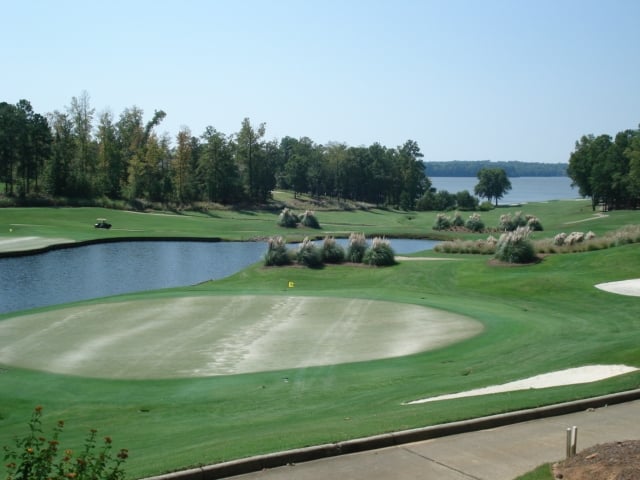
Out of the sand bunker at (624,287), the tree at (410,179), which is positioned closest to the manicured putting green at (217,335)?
the sand bunker at (624,287)

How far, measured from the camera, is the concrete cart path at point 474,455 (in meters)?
8.73

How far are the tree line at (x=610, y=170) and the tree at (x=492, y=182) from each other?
38903mm

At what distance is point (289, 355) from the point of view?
19062 mm

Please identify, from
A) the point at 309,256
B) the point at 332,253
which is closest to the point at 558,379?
the point at 309,256

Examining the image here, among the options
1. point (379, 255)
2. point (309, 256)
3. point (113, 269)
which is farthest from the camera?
point (113, 269)

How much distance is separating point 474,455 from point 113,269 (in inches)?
1501

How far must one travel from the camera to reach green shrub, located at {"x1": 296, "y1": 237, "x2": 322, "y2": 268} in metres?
40.0

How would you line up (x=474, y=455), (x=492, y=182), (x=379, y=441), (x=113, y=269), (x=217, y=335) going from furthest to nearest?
(x=492, y=182)
(x=113, y=269)
(x=217, y=335)
(x=379, y=441)
(x=474, y=455)

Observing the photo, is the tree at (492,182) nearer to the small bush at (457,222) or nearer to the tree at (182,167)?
the tree at (182,167)

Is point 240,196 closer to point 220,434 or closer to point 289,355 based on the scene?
point 289,355

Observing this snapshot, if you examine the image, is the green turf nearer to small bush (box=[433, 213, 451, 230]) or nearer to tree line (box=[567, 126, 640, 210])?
small bush (box=[433, 213, 451, 230])

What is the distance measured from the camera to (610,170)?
91.3 meters

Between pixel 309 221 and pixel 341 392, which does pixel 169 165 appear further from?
pixel 341 392

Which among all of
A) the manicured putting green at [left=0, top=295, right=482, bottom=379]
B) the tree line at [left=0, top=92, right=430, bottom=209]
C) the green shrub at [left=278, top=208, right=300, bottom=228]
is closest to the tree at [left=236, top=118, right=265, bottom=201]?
the tree line at [left=0, top=92, right=430, bottom=209]
